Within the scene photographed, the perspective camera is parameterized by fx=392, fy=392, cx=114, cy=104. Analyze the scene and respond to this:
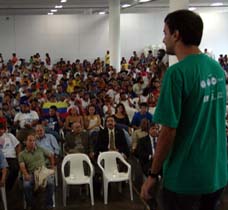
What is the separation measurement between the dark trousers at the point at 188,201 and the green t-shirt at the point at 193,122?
0.09ft

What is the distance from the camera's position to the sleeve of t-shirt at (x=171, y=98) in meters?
1.42

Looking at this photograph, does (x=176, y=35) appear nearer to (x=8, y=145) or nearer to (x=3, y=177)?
(x=3, y=177)

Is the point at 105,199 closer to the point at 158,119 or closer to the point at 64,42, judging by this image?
the point at 158,119

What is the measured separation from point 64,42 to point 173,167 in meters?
18.7

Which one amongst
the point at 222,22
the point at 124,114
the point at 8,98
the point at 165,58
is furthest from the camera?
the point at 222,22

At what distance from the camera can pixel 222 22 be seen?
2114cm

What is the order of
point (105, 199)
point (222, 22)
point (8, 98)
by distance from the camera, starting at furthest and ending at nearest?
point (222, 22), point (8, 98), point (105, 199)

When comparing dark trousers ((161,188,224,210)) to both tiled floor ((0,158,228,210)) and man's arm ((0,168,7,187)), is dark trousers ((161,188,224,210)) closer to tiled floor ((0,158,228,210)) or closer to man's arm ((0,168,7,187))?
tiled floor ((0,158,228,210))

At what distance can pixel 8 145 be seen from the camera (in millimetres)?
5582

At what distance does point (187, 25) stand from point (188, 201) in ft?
2.21

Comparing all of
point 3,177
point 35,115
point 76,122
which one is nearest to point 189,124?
point 3,177

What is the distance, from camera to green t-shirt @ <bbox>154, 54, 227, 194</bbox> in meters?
1.43

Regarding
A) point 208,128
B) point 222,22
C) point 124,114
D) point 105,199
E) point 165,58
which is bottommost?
point 105,199

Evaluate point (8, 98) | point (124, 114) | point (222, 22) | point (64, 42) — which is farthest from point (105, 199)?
point (222, 22)
